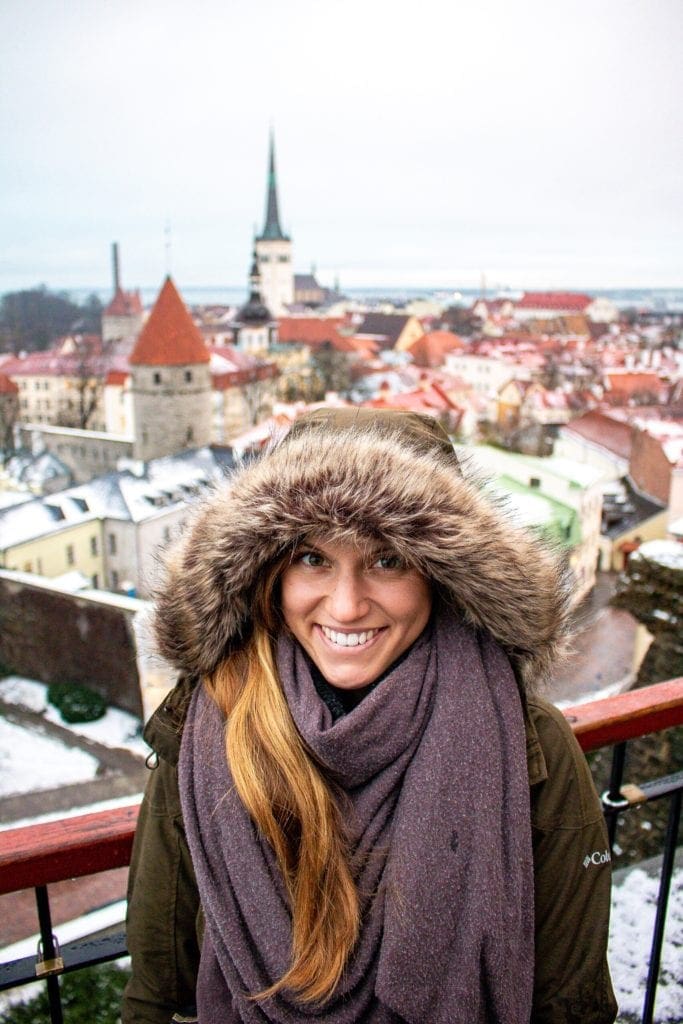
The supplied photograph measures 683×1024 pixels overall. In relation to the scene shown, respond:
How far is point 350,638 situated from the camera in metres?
0.91

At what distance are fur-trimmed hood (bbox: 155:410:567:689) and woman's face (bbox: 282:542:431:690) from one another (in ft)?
0.09

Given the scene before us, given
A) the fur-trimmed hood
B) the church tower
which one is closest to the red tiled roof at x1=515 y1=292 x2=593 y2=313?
the church tower

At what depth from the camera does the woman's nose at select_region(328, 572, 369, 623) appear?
88cm

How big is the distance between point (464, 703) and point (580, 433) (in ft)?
61.4

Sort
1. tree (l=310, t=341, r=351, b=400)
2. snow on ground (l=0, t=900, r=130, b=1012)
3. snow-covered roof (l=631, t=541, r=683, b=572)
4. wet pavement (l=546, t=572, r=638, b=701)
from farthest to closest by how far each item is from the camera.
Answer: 1. tree (l=310, t=341, r=351, b=400)
2. wet pavement (l=546, t=572, r=638, b=701)
3. snow-covered roof (l=631, t=541, r=683, b=572)
4. snow on ground (l=0, t=900, r=130, b=1012)

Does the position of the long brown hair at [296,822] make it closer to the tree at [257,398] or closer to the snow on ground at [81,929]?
the snow on ground at [81,929]

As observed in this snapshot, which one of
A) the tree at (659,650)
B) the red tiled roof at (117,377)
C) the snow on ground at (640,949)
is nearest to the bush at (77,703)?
the tree at (659,650)

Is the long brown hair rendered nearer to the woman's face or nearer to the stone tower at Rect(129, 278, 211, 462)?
the woman's face

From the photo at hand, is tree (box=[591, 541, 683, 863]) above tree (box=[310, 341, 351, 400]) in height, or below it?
above

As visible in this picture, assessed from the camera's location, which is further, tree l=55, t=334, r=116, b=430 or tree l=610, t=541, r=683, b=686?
tree l=55, t=334, r=116, b=430

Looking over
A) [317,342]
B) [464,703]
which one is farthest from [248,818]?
[317,342]

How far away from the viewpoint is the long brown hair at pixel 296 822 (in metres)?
0.84

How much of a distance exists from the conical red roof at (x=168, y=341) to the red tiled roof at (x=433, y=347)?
848 inches

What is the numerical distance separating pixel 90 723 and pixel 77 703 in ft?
0.91
